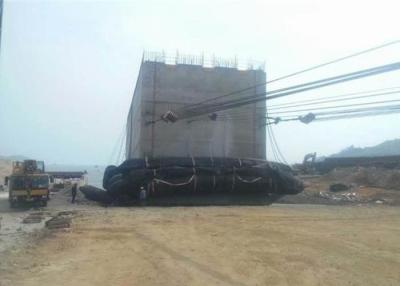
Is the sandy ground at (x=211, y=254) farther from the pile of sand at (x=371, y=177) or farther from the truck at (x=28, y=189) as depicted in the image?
the pile of sand at (x=371, y=177)

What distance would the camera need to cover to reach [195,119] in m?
34.9

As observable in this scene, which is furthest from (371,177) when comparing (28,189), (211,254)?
(211,254)

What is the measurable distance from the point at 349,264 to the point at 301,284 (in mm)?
2237

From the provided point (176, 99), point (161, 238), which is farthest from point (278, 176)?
point (161, 238)

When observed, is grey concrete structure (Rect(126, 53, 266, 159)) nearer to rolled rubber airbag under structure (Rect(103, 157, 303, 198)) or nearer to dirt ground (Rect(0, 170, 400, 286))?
rolled rubber airbag under structure (Rect(103, 157, 303, 198))

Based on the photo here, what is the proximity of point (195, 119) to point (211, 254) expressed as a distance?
23.6 meters

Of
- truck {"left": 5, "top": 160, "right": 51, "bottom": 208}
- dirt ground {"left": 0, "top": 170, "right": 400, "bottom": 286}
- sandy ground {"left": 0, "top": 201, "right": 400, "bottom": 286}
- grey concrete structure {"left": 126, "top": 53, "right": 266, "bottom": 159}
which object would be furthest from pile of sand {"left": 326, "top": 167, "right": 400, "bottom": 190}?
truck {"left": 5, "top": 160, "right": 51, "bottom": 208}

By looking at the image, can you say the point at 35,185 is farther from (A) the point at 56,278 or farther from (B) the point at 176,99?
(A) the point at 56,278

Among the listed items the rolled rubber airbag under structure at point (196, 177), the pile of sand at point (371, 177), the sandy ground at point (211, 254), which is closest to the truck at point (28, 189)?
the rolled rubber airbag under structure at point (196, 177)

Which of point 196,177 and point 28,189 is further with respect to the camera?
point 196,177

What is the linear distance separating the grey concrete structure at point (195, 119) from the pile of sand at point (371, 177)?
29.9 ft

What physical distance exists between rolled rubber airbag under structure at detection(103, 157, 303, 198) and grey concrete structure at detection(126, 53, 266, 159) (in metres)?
5.02

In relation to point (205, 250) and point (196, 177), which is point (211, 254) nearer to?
point (205, 250)

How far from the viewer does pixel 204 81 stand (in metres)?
35.5
